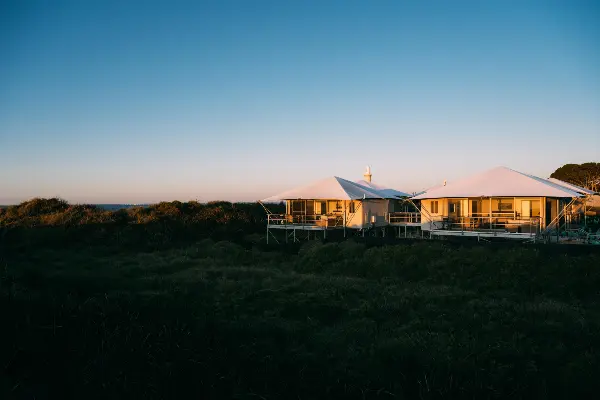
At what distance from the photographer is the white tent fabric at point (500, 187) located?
1770 cm

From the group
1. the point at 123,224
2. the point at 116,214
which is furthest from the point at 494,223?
the point at 116,214

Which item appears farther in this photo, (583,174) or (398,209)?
(583,174)

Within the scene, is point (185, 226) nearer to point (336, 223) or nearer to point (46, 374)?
point (336, 223)

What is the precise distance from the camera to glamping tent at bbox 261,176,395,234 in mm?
22422

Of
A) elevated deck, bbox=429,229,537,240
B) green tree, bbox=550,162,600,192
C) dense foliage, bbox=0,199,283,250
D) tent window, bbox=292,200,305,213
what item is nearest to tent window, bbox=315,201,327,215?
tent window, bbox=292,200,305,213

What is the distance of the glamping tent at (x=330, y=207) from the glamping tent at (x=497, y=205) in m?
3.31

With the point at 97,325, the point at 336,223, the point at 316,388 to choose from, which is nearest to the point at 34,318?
the point at 97,325

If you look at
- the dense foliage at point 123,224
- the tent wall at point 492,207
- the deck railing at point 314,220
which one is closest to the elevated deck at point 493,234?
the tent wall at point 492,207

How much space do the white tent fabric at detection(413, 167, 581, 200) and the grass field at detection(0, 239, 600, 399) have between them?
5444mm

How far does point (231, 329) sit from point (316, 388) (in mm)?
2214

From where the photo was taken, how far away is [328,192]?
22.7 meters

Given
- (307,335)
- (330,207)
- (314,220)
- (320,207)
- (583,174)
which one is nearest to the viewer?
(307,335)

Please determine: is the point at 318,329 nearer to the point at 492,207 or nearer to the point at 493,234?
the point at 493,234

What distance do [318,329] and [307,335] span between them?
2.20 feet
